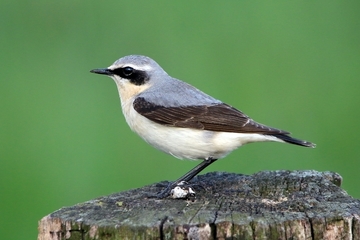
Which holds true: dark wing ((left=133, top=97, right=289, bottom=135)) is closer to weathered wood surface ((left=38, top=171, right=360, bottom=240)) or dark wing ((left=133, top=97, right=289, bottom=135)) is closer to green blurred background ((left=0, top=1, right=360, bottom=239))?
weathered wood surface ((left=38, top=171, right=360, bottom=240))

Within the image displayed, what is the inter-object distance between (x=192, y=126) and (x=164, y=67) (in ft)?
17.8

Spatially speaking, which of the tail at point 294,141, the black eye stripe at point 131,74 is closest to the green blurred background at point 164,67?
the black eye stripe at point 131,74

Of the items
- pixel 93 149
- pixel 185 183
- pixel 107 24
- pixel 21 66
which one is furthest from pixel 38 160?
pixel 185 183

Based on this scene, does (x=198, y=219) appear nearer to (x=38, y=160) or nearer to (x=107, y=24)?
(x=38, y=160)

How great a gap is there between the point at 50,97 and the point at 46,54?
1.08 meters

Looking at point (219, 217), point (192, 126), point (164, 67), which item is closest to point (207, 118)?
point (192, 126)

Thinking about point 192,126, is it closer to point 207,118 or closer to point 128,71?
point 207,118

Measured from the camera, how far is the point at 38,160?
12.1 m

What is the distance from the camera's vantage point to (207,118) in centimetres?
810

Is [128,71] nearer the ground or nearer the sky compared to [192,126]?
nearer the sky

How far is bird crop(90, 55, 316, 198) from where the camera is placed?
8055mm

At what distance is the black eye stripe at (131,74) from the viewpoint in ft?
28.9

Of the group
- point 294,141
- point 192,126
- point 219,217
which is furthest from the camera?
point 192,126

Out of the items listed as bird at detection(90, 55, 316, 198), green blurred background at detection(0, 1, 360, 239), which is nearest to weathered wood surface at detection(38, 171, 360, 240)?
bird at detection(90, 55, 316, 198)
